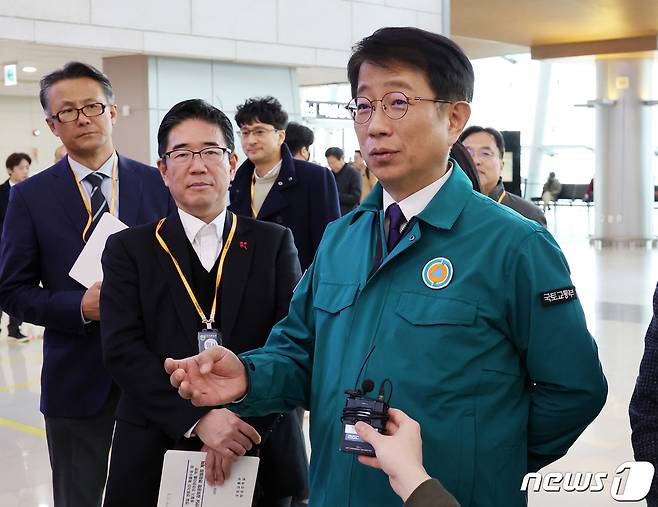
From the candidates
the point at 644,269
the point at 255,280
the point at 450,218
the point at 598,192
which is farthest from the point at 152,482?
the point at 598,192

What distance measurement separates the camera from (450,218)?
1.88 metres

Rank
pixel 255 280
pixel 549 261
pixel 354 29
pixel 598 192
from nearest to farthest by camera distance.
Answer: pixel 549 261 < pixel 255 280 < pixel 354 29 < pixel 598 192

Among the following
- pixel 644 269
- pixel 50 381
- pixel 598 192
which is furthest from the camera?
pixel 598 192

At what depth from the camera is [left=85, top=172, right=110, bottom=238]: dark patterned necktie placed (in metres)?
3.19

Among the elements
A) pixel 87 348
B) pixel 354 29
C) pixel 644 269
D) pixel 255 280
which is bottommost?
pixel 644 269

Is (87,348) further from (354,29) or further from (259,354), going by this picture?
(354,29)

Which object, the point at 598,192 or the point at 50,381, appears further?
the point at 598,192

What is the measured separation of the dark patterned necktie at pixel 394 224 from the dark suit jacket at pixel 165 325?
789 mm

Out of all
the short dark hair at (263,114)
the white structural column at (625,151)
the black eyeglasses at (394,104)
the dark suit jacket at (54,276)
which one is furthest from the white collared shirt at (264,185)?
the white structural column at (625,151)

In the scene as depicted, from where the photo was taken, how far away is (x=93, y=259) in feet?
10.0

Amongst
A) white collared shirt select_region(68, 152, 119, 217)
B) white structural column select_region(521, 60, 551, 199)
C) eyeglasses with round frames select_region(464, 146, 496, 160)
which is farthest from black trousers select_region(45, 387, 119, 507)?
white structural column select_region(521, 60, 551, 199)

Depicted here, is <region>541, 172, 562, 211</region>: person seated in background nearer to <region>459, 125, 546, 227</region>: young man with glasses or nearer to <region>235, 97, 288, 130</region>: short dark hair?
<region>459, 125, 546, 227</region>: young man with glasses

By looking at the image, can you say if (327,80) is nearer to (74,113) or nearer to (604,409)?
(604,409)

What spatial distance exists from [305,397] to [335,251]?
0.37 meters
